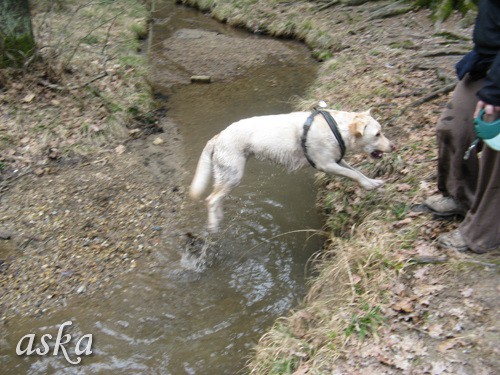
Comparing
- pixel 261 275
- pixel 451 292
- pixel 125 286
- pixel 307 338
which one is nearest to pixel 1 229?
pixel 125 286

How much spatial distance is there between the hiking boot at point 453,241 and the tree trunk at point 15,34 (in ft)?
23.3

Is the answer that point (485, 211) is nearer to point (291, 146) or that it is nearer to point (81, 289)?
point (291, 146)

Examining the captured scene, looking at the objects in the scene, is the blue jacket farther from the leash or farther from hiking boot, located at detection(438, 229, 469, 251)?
hiking boot, located at detection(438, 229, 469, 251)

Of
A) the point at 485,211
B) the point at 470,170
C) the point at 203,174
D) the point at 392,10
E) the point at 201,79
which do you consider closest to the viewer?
the point at 485,211

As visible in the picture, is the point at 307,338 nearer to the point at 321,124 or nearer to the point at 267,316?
the point at 267,316

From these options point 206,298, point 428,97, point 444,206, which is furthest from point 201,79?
point 444,206

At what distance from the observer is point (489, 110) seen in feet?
9.36

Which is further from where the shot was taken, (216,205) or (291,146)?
(216,205)

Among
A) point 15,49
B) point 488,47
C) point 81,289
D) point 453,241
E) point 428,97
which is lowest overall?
point 81,289

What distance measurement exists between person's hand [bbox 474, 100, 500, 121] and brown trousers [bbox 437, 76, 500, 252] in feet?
0.81

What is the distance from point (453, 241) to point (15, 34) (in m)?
7.43

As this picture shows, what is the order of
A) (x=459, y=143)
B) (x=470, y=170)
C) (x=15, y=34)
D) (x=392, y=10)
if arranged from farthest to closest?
(x=392, y=10) → (x=15, y=34) → (x=470, y=170) → (x=459, y=143)

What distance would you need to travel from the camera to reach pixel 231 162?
5152 millimetres

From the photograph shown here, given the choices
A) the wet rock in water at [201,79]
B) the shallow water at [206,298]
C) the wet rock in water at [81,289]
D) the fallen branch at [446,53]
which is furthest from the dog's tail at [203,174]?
the wet rock in water at [201,79]
